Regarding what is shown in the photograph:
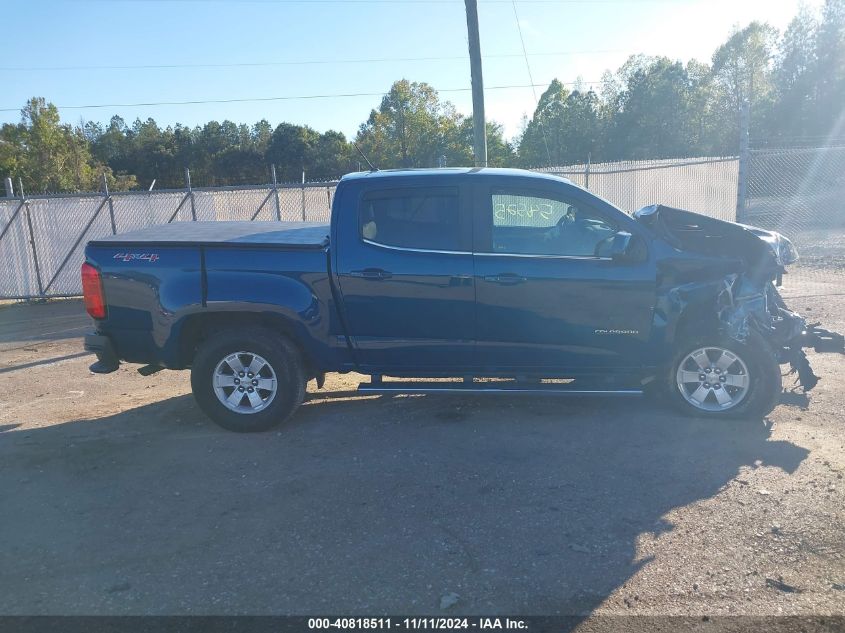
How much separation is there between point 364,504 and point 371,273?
1.91 m

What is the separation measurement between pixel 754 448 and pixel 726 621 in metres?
2.23

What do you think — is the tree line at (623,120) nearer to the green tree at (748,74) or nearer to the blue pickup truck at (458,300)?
the green tree at (748,74)

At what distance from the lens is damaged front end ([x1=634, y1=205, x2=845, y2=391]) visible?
5613 millimetres

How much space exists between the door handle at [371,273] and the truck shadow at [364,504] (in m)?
1.22

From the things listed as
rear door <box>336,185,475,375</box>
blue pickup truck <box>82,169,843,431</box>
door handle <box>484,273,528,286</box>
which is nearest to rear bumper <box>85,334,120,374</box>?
blue pickup truck <box>82,169,843,431</box>

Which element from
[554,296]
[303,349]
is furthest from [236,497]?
[554,296]

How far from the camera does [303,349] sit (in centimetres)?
593

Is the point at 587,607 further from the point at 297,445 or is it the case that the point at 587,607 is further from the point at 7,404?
the point at 7,404

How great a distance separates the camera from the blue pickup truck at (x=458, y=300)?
A: 5578mm

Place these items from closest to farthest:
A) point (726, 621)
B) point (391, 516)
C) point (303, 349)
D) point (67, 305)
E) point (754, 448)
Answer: point (726, 621)
point (391, 516)
point (754, 448)
point (303, 349)
point (67, 305)

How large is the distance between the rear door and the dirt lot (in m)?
0.65

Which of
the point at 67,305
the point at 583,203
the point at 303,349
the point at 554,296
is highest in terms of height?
the point at 583,203

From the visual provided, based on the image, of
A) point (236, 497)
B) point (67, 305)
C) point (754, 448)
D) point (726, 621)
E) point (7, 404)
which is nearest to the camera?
point (726, 621)

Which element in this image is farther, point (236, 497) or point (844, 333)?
point (844, 333)
